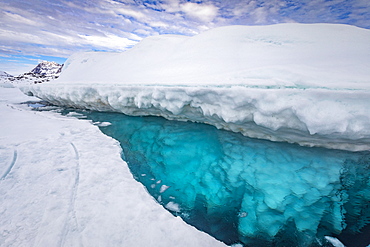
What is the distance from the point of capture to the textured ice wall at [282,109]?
202 cm

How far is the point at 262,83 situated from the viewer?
2.53m

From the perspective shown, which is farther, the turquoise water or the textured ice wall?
the textured ice wall

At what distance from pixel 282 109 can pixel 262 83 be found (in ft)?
1.69

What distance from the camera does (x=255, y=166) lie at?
8.36ft

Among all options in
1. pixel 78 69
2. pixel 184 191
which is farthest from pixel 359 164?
pixel 78 69

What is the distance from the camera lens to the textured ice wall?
2.02m

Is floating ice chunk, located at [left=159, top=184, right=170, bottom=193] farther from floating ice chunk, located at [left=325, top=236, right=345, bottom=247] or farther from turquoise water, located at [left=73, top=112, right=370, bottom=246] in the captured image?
floating ice chunk, located at [left=325, top=236, right=345, bottom=247]

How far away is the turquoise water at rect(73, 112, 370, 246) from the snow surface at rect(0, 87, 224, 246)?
1.09ft

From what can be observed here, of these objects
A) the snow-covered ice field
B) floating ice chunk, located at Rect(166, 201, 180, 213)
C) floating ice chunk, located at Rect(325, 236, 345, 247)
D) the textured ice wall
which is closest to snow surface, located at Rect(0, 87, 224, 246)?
the snow-covered ice field

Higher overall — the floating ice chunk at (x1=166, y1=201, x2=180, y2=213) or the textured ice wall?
the textured ice wall

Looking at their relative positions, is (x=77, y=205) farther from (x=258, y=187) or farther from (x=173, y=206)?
(x=258, y=187)

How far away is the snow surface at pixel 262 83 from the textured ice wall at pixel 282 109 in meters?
0.01

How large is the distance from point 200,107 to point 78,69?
6.68m

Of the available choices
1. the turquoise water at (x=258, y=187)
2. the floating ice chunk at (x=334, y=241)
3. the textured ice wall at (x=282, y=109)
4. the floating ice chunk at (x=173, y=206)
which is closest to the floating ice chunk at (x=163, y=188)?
the turquoise water at (x=258, y=187)
